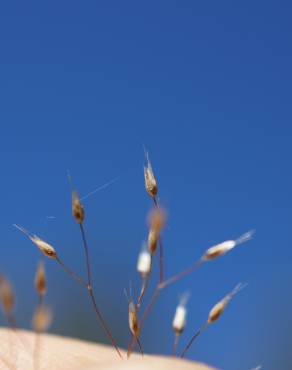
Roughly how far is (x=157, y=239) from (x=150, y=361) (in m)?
0.63

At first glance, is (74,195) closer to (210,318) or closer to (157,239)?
(157,239)

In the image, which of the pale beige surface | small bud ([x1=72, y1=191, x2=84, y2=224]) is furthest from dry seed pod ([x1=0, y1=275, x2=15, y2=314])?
the pale beige surface

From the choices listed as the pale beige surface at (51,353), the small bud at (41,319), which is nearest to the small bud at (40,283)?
the small bud at (41,319)

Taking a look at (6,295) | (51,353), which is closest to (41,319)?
(6,295)

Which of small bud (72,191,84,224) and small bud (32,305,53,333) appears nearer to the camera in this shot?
small bud (32,305,53,333)

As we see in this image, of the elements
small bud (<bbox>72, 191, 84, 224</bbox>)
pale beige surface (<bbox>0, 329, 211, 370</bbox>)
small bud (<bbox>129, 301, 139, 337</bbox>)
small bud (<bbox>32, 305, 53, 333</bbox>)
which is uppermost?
small bud (<bbox>72, 191, 84, 224</bbox>)

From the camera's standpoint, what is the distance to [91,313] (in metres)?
17.2

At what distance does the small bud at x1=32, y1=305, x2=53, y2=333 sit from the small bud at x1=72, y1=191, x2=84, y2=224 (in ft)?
1.75

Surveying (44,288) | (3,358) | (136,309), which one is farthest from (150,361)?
(3,358)

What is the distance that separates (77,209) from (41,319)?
0.59 meters

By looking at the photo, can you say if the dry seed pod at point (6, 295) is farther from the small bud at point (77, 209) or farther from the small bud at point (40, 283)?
the small bud at point (77, 209)

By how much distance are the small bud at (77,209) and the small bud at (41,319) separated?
534mm

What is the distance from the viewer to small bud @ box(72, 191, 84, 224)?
79.7 inches

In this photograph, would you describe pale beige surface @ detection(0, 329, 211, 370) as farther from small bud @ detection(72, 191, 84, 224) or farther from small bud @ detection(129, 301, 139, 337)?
small bud @ detection(72, 191, 84, 224)
